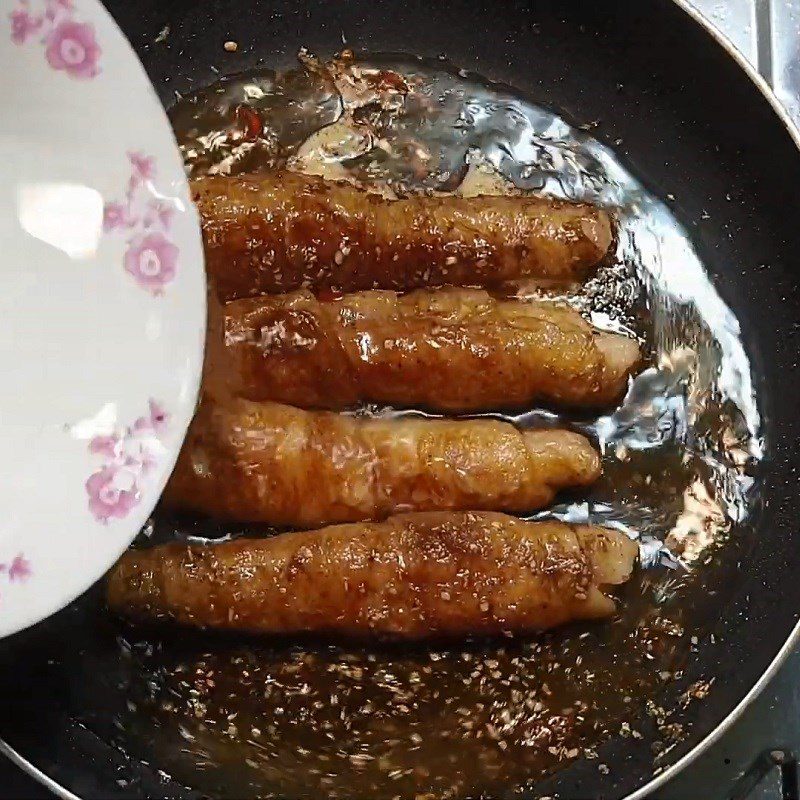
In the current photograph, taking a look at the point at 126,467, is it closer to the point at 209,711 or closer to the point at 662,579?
the point at 209,711

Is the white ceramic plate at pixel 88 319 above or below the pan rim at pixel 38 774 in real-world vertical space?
above

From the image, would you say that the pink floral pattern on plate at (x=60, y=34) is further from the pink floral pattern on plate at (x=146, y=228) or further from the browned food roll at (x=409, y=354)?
the browned food roll at (x=409, y=354)

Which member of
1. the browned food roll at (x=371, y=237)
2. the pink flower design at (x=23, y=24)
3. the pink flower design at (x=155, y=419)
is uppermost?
the pink flower design at (x=23, y=24)

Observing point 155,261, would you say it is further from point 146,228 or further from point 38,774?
point 38,774

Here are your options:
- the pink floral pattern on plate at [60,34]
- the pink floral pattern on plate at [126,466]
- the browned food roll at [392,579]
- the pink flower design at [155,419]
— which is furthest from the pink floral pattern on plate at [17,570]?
the pink floral pattern on plate at [60,34]

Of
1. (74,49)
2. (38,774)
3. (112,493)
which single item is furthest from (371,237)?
(38,774)

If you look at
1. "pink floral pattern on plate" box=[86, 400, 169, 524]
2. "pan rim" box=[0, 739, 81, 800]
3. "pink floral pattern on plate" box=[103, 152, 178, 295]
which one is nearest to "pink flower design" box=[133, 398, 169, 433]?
"pink floral pattern on plate" box=[86, 400, 169, 524]
